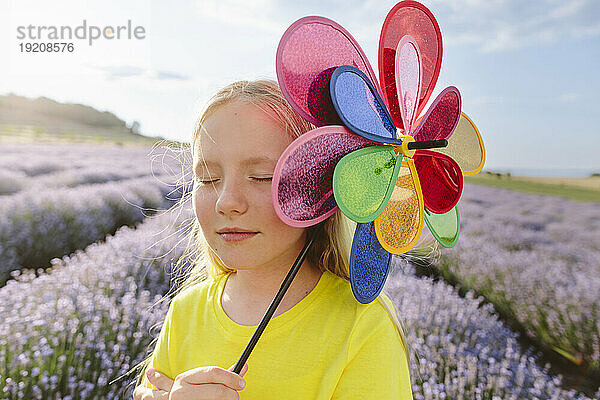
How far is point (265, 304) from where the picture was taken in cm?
80

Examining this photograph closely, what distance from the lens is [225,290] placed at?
2.89 feet

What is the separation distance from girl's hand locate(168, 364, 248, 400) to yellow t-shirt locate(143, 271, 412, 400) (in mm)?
91

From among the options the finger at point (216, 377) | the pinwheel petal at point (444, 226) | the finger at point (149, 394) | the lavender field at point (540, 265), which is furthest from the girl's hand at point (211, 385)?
the lavender field at point (540, 265)

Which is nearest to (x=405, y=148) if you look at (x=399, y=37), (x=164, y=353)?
(x=399, y=37)

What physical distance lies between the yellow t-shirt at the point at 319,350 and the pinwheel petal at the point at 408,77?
0.27 metres

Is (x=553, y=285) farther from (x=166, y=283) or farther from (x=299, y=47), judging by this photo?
(x=299, y=47)

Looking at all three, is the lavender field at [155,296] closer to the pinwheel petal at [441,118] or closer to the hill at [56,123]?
the hill at [56,123]

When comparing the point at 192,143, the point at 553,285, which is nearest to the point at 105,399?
the point at 192,143

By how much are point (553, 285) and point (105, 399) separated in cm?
173

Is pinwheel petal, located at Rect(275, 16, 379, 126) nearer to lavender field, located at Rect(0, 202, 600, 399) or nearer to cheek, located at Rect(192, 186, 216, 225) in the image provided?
cheek, located at Rect(192, 186, 216, 225)

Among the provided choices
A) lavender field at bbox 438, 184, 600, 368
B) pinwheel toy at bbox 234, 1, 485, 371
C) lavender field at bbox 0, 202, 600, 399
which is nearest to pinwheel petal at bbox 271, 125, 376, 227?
pinwheel toy at bbox 234, 1, 485, 371

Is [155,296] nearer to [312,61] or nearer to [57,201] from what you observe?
[57,201]

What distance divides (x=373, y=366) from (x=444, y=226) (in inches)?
9.8

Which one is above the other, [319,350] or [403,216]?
[403,216]
